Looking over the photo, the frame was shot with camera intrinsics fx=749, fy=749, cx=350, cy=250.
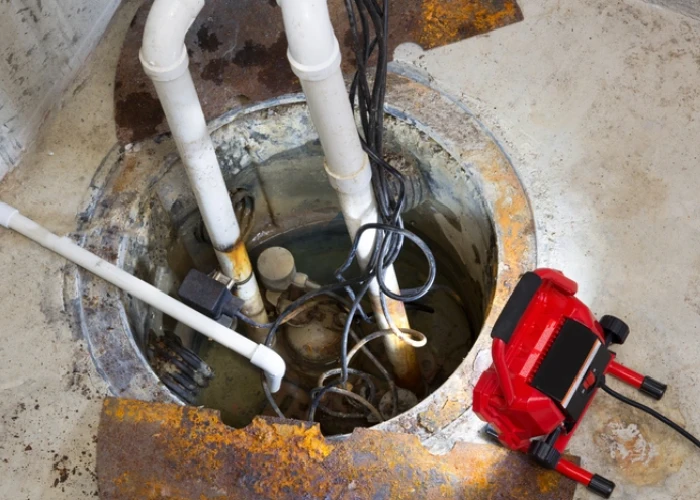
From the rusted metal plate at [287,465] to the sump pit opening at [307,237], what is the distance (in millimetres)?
357

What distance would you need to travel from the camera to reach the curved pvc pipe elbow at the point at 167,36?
124 centimetres

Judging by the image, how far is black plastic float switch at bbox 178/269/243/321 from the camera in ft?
5.33

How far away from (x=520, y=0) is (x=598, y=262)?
0.68 m

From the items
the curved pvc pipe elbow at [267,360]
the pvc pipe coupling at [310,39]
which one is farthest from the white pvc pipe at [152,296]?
the pvc pipe coupling at [310,39]

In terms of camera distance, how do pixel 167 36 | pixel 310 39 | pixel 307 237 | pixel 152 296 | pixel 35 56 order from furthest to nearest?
1. pixel 307 237
2. pixel 35 56
3. pixel 152 296
4. pixel 167 36
5. pixel 310 39

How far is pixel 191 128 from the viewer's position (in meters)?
1.48

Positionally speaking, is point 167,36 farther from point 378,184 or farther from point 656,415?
point 656,415

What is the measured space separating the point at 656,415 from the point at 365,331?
106cm

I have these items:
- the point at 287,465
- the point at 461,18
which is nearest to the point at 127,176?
the point at 287,465

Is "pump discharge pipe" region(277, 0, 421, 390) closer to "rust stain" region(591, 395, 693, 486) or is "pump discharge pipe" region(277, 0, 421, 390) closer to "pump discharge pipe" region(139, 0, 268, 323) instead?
"pump discharge pipe" region(139, 0, 268, 323)

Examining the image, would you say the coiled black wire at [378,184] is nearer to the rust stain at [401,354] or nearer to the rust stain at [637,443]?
the rust stain at [401,354]

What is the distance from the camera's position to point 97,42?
1.84m

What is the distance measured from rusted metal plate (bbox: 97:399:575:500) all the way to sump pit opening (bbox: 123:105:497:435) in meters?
0.36

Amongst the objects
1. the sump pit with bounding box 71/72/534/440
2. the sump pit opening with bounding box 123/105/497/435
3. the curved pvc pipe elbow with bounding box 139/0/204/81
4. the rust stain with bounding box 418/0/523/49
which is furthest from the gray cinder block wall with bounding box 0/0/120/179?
the rust stain with bounding box 418/0/523/49
